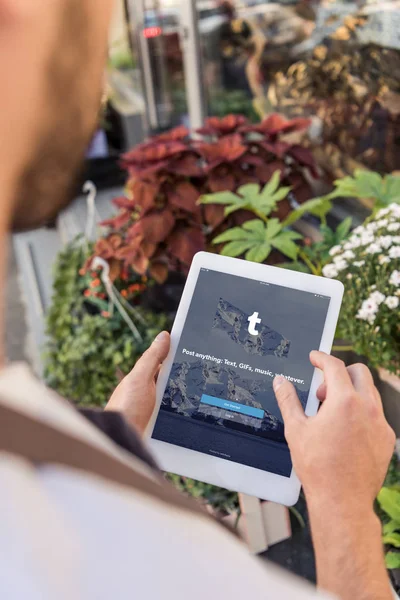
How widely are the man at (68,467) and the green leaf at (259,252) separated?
128cm

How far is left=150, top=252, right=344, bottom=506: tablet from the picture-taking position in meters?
1.07

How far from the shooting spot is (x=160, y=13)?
4.23 m

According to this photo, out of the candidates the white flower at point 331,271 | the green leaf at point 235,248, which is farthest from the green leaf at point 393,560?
the green leaf at point 235,248

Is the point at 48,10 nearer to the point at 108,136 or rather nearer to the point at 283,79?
the point at 283,79

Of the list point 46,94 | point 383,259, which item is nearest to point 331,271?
point 383,259

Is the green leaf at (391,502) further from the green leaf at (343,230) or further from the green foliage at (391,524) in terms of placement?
the green leaf at (343,230)

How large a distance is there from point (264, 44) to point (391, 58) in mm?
1152

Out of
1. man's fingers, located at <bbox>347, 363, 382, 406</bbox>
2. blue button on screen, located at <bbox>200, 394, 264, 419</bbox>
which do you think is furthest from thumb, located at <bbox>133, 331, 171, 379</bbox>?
man's fingers, located at <bbox>347, 363, 382, 406</bbox>

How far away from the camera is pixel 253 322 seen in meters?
1.15

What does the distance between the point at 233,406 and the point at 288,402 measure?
0.46ft

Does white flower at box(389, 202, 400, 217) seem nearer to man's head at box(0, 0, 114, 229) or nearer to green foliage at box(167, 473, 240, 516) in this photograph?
green foliage at box(167, 473, 240, 516)

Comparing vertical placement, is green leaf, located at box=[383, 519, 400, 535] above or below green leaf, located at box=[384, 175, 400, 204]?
below

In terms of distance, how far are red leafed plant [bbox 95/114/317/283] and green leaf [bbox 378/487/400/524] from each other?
1.09 metres

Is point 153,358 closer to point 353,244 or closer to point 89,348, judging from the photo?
→ point 353,244
